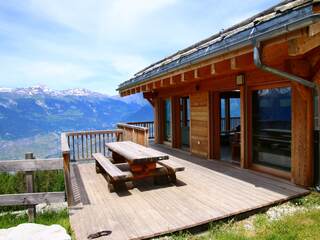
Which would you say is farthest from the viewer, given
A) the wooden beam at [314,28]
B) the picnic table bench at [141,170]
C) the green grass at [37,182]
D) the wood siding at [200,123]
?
the wood siding at [200,123]

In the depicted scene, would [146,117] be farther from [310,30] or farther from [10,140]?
[310,30]

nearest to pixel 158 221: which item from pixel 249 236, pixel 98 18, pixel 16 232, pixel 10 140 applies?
pixel 249 236

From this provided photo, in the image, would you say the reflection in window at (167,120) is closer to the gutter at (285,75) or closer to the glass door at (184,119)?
the glass door at (184,119)

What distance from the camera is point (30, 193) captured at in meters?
3.54

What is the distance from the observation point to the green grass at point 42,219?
137 inches

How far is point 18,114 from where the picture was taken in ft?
355

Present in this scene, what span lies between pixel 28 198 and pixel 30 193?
70 mm

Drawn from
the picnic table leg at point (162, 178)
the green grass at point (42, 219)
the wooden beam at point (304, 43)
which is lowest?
the green grass at point (42, 219)

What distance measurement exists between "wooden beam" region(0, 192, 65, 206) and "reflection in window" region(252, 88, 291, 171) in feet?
13.0

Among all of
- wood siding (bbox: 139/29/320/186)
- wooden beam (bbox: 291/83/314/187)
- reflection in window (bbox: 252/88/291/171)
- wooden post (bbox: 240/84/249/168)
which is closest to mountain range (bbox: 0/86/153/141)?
wood siding (bbox: 139/29/320/186)

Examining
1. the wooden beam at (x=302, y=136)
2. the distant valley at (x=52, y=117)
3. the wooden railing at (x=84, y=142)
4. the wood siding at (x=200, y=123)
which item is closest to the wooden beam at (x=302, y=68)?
the wooden beam at (x=302, y=136)

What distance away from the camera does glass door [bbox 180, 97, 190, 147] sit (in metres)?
9.12

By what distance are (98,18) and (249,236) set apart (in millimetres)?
7875

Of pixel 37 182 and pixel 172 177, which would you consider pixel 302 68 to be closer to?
pixel 172 177
